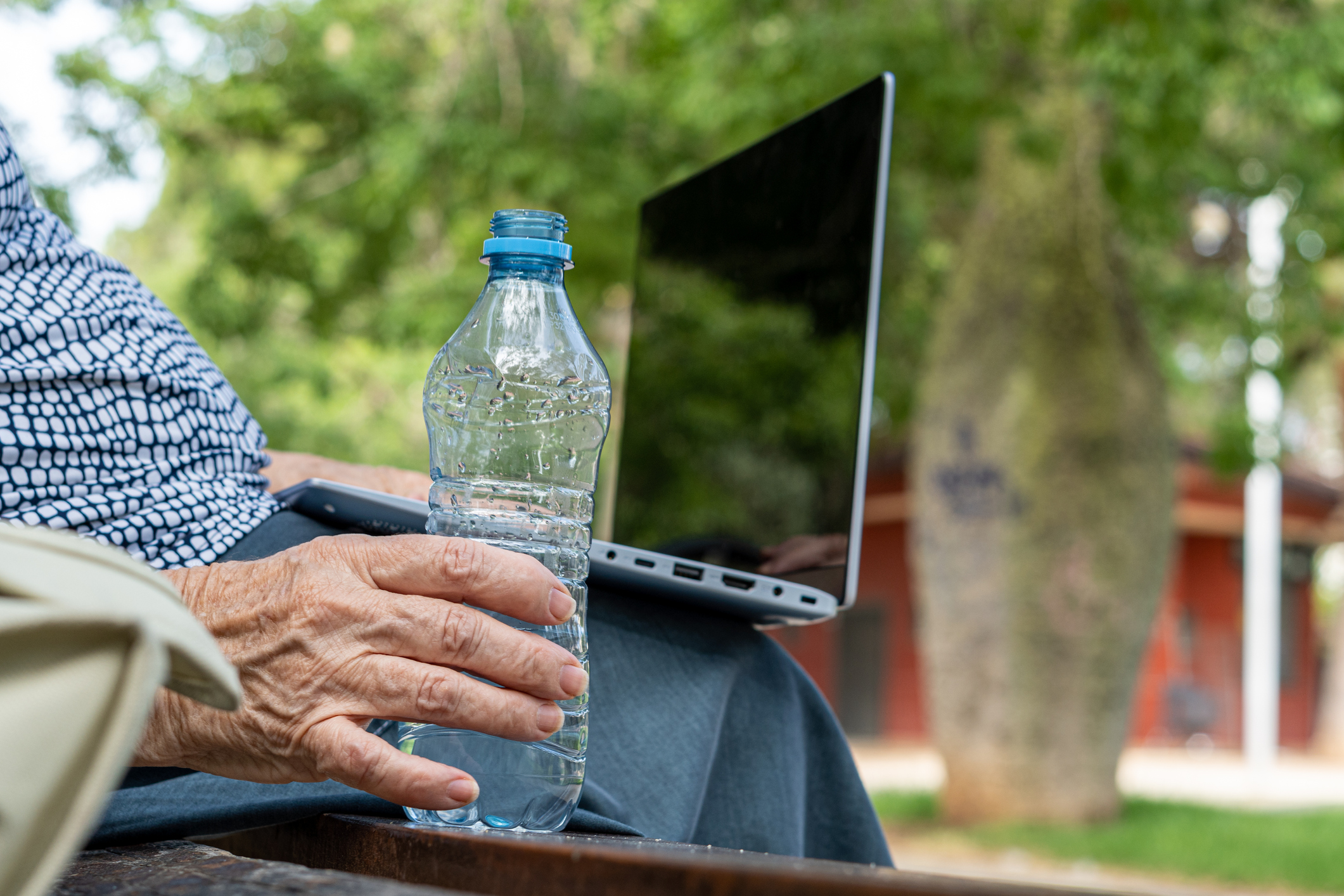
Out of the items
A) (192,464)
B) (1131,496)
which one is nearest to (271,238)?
(1131,496)

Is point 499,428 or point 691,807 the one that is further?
point 499,428

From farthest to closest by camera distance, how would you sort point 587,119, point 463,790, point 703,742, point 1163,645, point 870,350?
point 1163,645 < point 587,119 < point 870,350 < point 703,742 < point 463,790

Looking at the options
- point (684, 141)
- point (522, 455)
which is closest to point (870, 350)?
point (522, 455)

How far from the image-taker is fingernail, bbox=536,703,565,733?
33.6 inches

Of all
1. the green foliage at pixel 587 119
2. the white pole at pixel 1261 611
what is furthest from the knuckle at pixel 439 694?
the white pole at pixel 1261 611

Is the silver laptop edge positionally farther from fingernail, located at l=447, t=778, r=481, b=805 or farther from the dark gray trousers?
fingernail, located at l=447, t=778, r=481, b=805

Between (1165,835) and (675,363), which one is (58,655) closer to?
(675,363)

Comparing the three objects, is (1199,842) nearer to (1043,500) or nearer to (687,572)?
(1043,500)

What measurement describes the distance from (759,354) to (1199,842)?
19.6 ft

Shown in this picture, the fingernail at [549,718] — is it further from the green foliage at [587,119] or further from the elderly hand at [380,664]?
the green foliage at [587,119]

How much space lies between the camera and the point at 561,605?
33.7 inches

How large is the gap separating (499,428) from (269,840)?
0.47 meters

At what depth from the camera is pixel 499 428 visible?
4.28 feet

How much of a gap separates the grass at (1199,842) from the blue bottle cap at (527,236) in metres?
6.56
